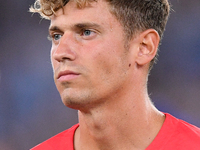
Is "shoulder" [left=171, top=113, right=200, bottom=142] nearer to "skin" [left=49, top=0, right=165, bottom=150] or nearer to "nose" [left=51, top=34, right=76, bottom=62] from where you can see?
"skin" [left=49, top=0, right=165, bottom=150]

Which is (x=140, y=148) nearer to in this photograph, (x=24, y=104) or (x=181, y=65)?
(x=181, y=65)

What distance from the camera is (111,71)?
203 centimetres

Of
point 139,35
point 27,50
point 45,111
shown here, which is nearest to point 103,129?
point 139,35

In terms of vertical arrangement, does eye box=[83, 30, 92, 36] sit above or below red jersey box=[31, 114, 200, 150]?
above

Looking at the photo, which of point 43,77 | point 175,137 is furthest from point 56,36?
point 43,77

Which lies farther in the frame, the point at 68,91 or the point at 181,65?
the point at 181,65

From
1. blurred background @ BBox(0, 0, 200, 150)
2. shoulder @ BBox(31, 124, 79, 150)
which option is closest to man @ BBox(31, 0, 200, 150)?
shoulder @ BBox(31, 124, 79, 150)

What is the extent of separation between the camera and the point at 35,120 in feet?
13.2

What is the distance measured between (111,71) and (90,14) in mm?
386

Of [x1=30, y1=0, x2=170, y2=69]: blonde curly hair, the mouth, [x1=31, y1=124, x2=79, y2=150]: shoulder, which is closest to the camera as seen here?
the mouth

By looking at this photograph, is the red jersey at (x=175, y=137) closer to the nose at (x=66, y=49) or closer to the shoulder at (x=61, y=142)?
the shoulder at (x=61, y=142)

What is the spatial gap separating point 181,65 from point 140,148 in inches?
80.8

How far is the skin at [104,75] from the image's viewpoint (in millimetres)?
1977

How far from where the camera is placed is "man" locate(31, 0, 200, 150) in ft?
6.51
